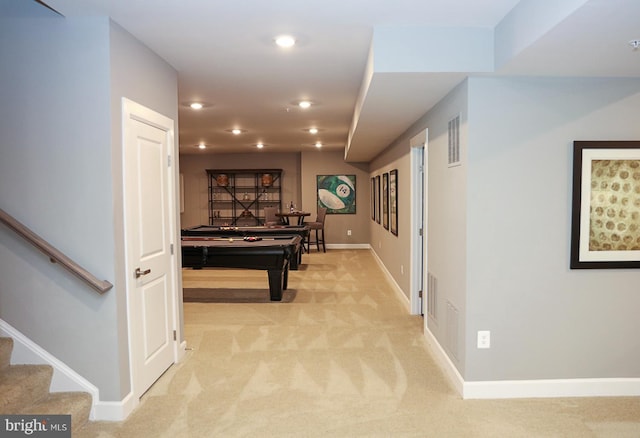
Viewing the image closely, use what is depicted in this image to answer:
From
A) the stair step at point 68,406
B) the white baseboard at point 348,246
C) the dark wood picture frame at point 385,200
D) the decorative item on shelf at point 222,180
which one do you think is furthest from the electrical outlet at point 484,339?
the decorative item on shelf at point 222,180

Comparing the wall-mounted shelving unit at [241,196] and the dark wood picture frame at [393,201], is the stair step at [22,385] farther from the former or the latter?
the wall-mounted shelving unit at [241,196]

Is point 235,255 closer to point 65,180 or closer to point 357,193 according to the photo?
point 65,180

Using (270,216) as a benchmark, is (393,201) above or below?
above

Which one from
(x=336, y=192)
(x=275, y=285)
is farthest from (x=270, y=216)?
(x=275, y=285)

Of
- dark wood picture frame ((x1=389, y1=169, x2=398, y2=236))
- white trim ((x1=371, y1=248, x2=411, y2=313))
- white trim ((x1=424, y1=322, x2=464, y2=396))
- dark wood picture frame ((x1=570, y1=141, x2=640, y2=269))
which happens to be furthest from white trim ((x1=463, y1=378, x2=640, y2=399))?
dark wood picture frame ((x1=389, y1=169, x2=398, y2=236))

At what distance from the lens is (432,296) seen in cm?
425

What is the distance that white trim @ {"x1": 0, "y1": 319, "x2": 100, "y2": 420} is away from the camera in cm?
284

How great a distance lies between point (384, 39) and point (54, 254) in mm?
2353

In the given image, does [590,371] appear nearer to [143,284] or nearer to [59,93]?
[143,284]

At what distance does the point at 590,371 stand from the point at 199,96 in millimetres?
4235

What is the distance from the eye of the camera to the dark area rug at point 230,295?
19.9 ft

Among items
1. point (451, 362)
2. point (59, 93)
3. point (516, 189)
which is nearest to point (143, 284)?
point (59, 93)

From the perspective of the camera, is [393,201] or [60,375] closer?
[60,375]

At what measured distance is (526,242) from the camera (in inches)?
125
